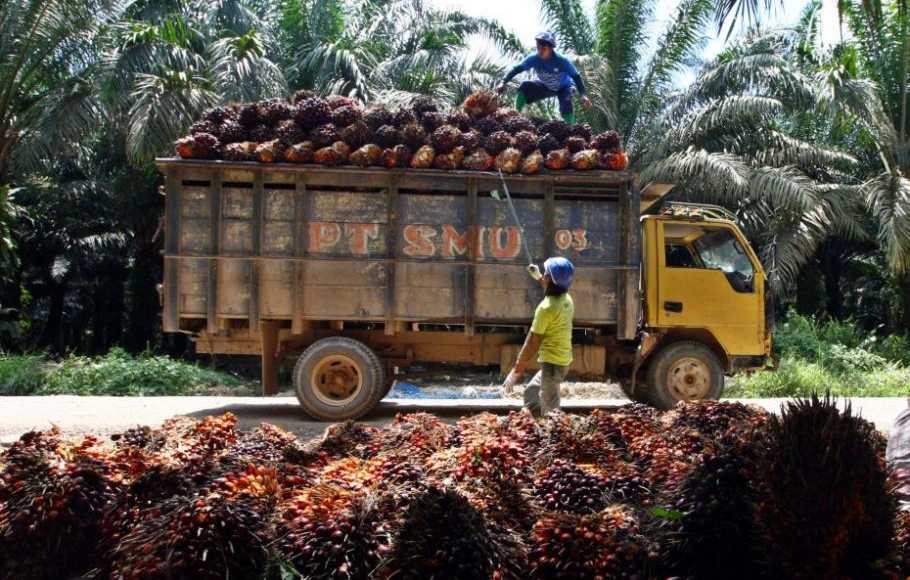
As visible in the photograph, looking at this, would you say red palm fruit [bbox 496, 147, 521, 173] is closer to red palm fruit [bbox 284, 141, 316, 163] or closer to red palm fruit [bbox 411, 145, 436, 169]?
red palm fruit [bbox 411, 145, 436, 169]

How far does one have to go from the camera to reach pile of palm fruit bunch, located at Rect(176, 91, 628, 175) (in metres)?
8.99

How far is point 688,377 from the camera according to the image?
9.41m

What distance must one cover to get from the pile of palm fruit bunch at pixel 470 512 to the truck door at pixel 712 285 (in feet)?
18.9

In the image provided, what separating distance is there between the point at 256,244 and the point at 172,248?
34.6 inches

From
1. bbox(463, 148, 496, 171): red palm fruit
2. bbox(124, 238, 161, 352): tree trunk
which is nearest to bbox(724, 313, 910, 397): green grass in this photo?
bbox(463, 148, 496, 171): red palm fruit

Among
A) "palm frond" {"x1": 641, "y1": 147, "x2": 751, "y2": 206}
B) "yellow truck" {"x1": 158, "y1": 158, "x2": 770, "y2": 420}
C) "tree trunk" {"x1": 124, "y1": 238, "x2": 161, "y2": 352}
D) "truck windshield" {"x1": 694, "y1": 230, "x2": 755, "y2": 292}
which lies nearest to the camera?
"yellow truck" {"x1": 158, "y1": 158, "x2": 770, "y2": 420}

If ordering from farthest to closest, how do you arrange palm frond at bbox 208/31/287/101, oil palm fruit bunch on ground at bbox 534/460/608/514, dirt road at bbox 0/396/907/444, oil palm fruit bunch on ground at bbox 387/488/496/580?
palm frond at bbox 208/31/287/101, dirt road at bbox 0/396/907/444, oil palm fruit bunch on ground at bbox 534/460/608/514, oil palm fruit bunch on ground at bbox 387/488/496/580

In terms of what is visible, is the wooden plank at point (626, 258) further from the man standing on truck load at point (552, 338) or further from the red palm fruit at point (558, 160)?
the man standing on truck load at point (552, 338)

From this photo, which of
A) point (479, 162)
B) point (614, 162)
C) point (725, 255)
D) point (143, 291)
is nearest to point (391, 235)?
point (479, 162)

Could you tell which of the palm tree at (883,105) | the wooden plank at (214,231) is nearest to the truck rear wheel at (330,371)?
the wooden plank at (214,231)

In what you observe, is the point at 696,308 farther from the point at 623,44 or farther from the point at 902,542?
the point at 623,44

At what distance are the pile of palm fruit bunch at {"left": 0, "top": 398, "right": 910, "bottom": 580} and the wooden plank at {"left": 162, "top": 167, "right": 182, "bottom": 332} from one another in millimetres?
5304

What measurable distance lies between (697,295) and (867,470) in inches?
268

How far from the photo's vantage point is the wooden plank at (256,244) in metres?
9.02
